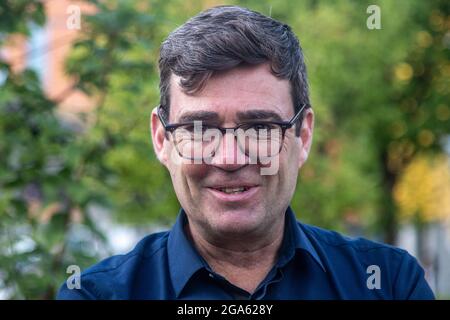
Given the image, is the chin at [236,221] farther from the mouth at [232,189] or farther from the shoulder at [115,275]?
the shoulder at [115,275]

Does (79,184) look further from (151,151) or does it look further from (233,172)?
(233,172)

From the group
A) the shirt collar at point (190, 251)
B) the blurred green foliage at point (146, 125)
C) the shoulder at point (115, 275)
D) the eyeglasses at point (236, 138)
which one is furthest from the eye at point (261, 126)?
the blurred green foliage at point (146, 125)

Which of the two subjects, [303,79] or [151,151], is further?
[151,151]

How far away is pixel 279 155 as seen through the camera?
243 cm

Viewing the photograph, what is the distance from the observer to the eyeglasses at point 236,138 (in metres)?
2.37

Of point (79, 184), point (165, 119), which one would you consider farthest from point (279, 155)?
point (79, 184)

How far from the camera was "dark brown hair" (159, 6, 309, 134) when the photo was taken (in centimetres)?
238

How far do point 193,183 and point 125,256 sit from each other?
0.34 m

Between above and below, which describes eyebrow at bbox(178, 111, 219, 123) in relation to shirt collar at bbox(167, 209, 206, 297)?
above

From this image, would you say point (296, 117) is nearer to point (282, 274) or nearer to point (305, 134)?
point (305, 134)

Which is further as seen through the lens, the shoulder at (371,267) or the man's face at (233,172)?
the shoulder at (371,267)

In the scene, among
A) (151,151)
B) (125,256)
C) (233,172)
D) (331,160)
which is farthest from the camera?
(331,160)

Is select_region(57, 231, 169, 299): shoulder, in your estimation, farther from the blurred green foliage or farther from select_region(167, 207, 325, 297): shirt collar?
the blurred green foliage

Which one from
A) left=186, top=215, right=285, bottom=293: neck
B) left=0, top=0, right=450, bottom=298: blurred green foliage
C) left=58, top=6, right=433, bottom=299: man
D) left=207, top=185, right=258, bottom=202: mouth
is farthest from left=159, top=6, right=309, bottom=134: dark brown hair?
left=0, top=0, right=450, bottom=298: blurred green foliage
